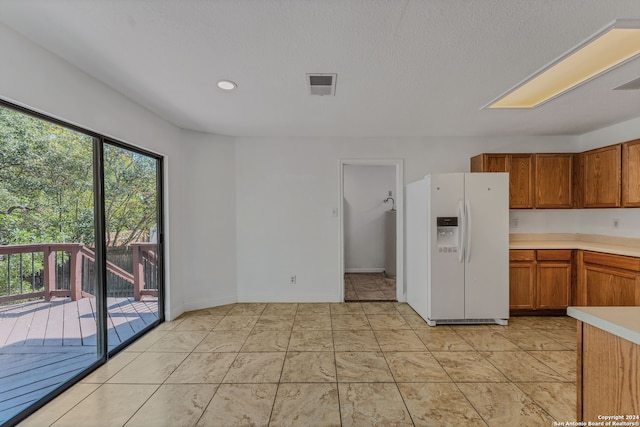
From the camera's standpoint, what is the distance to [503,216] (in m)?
3.20

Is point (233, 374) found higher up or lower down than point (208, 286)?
lower down

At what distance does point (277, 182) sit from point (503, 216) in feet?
9.74

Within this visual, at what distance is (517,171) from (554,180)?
1.69 ft

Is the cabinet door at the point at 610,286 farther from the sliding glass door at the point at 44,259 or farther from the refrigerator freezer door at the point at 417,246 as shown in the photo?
the sliding glass door at the point at 44,259

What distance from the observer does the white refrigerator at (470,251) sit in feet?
10.5

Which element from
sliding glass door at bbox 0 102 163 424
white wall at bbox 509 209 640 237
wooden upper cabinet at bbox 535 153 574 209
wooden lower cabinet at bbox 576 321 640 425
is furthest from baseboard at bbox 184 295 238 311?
wooden upper cabinet at bbox 535 153 574 209

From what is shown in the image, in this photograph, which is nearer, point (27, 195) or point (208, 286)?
point (27, 195)

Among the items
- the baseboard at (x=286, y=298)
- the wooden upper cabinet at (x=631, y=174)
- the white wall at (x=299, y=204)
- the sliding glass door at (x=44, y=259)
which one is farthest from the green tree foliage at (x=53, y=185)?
the wooden upper cabinet at (x=631, y=174)

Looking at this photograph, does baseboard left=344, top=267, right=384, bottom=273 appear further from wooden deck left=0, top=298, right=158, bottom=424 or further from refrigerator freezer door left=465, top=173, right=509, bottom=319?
wooden deck left=0, top=298, right=158, bottom=424

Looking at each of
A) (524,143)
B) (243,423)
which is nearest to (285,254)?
(243,423)

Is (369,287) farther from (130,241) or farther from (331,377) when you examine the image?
(130,241)

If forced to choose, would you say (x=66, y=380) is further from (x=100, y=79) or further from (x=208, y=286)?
(x=100, y=79)

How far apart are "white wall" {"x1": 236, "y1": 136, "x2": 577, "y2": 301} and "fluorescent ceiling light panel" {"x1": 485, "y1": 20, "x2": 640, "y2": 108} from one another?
3.96 feet

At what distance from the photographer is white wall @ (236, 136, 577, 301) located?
13.3 feet
